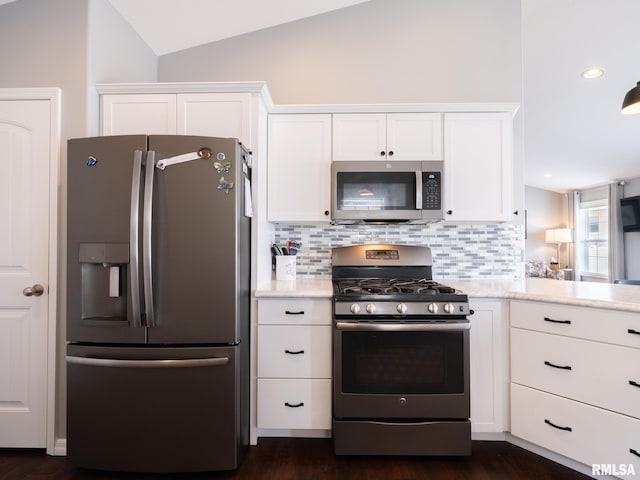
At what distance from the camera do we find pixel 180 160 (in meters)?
1.63

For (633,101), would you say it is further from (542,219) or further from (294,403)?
(542,219)

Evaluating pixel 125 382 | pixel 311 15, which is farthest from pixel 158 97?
pixel 125 382

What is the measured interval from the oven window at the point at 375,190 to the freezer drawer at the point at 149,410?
125 cm

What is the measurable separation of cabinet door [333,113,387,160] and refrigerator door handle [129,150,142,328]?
4.12 feet

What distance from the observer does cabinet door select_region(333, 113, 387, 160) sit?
232 centimetres

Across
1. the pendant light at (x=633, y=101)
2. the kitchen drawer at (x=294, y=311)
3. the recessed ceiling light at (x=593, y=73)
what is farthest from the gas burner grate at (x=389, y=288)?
the recessed ceiling light at (x=593, y=73)

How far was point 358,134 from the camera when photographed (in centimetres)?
232

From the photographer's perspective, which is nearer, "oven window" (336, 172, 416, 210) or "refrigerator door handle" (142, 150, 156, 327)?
"refrigerator door handle" (142, 150, 156, 327)

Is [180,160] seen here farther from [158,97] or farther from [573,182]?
[573,182]

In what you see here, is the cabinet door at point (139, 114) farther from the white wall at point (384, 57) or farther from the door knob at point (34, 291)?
the door knob at point (34, 291)

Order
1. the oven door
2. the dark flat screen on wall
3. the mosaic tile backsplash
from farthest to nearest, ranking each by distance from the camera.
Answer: the dark flat screen on wall, the mosaic tile backsplash, the oven door

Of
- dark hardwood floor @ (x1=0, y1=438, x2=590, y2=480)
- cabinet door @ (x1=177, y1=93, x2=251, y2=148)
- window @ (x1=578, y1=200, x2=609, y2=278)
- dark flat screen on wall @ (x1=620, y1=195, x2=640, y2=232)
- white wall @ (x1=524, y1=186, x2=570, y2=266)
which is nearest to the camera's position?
dark hardwood floor @ (x1=0, y1=438, x2=590, y2=480)

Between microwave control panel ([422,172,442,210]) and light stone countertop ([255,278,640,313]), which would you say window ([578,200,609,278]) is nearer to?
light stone countertop ([255,278,640,313])

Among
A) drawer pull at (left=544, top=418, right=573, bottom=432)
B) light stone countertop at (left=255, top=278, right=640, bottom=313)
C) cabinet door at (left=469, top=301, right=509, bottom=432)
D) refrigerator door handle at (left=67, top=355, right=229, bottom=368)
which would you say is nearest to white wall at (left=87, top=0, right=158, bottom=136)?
refrigerator door handle at (left=67, top=355, right=229, bottom=368)
